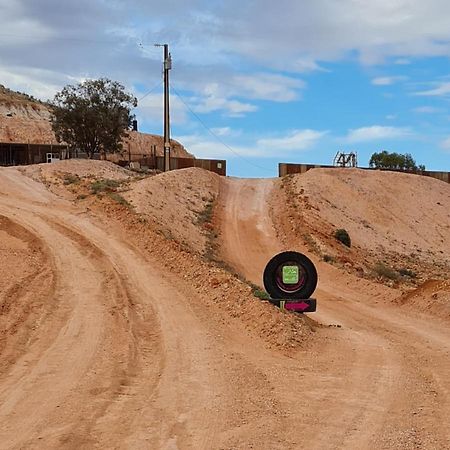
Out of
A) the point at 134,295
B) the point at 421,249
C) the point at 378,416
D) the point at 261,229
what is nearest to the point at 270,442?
the point at 378,416

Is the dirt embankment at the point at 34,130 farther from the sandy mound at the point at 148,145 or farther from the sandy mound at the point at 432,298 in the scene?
the sandy mound at the point at 432,298

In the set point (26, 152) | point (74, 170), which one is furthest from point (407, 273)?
point (26, 152)

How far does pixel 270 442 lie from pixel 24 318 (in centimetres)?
621

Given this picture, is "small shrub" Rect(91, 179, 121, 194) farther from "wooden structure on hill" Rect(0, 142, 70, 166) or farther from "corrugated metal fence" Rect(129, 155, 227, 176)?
"wooden structure on hill" Rect(0, 142, 70, 166)

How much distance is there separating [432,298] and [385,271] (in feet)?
32.0

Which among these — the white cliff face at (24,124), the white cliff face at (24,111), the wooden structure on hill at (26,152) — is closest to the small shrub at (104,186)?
the wooden structure on hill at (26,152)

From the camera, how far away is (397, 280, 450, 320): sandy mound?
1670 cm

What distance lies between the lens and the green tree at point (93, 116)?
5088 centimetres

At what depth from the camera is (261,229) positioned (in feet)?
109

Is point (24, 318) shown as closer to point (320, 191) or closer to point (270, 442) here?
point (270, 442)

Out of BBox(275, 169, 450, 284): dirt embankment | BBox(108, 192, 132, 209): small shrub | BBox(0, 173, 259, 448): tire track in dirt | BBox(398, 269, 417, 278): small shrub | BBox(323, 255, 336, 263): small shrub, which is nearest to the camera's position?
BBox(0, 173, 259, 448): tire track in dirt

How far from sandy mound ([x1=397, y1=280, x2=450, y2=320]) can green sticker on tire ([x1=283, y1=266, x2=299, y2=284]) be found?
5.00m

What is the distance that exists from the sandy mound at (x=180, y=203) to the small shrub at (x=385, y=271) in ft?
23.8

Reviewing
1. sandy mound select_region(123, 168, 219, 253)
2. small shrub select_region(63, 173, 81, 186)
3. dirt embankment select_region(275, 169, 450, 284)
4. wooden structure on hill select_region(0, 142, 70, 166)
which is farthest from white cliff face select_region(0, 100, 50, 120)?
small shrub select_region(63, 173, 81, 186)
